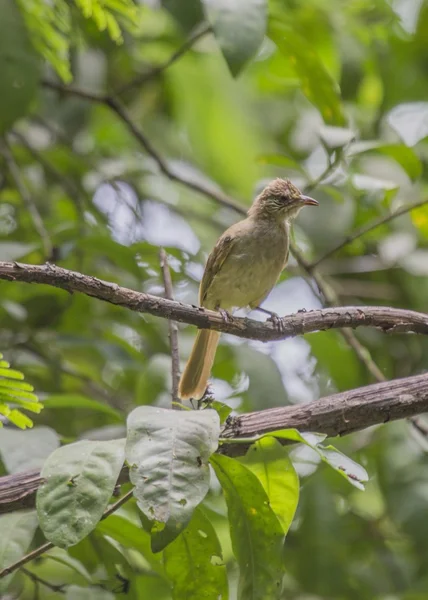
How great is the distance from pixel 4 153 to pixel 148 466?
8.85 ft

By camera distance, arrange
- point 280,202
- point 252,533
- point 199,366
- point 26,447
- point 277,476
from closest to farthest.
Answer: point 252,533 → point 277,476 → point 26,447 → point 199,366 → point 280,202

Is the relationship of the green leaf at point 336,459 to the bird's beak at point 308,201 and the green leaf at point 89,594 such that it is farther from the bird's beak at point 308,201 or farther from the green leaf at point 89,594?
the bird's beak at point 308,201

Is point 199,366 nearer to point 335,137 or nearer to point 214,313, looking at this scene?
point 335,137

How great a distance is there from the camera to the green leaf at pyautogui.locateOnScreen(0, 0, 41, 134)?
312 centimetres

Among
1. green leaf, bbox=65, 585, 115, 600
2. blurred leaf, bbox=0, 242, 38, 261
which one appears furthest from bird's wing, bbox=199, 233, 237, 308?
green leaf, bbox=65, 585, 115, 600

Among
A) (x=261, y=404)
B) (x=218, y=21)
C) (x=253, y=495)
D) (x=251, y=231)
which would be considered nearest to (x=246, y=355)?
(x=261, y=404)

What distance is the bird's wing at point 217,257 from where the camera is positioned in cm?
383

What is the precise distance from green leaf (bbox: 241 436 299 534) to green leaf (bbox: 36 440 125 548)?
15.3 inches

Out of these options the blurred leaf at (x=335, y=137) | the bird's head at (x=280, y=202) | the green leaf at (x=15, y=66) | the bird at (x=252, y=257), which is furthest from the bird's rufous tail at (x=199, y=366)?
the green leaf at (x=15, y=66)

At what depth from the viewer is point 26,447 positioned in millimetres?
2398

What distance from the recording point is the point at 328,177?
3.44 m

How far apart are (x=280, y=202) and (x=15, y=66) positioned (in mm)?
1313

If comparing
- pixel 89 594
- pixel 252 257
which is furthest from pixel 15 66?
pixel 89 594

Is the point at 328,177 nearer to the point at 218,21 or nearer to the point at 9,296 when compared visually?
the point at 218,21
